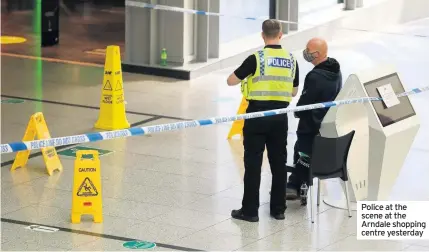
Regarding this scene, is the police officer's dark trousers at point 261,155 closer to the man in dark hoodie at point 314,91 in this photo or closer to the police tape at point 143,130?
the police tape at point 143,130

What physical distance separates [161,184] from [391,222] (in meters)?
2.83

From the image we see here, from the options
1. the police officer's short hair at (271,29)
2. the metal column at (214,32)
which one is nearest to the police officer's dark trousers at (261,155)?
the police officer's short hair at (271,29)

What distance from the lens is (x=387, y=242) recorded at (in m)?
9.33

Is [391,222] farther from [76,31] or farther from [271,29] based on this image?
[76,31]

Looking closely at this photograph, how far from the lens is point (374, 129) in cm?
1011

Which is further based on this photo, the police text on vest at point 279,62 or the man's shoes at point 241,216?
the man's shoes at point 241,216

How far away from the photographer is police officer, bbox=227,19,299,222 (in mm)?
9625

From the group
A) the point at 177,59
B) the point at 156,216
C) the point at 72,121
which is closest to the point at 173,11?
the point at 177,59

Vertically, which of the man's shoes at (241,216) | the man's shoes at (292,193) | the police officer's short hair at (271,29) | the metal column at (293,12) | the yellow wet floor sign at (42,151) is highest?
the police officer's short hair at (271,29)

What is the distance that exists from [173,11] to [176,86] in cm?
134

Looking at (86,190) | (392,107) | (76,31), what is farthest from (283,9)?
(86,190)

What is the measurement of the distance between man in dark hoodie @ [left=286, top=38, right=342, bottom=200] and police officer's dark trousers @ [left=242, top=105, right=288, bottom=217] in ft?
1.50

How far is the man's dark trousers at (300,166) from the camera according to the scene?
10.3 m

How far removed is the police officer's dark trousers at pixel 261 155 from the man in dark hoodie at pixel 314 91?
0.46 meters
